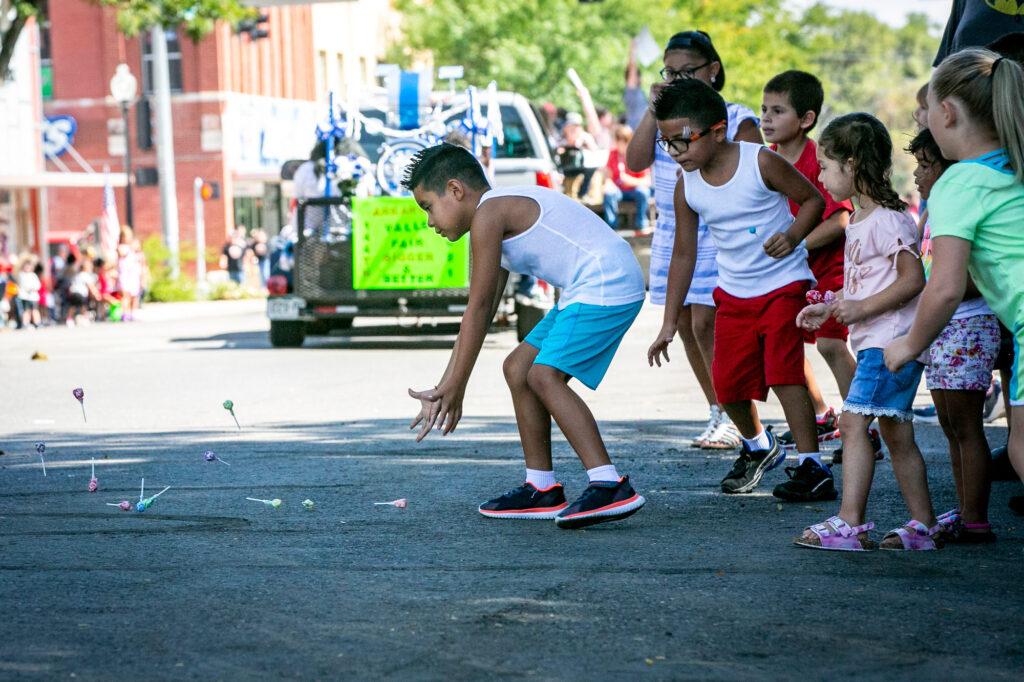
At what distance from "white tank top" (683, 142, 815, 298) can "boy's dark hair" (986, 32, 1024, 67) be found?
3.20 feet

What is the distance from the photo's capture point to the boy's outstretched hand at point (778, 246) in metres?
6.36

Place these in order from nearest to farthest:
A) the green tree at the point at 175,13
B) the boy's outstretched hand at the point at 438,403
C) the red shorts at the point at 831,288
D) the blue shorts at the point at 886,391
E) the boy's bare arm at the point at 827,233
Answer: the blue shorts at the point at 886,391
the boy's outstretched hand at the point at 438,403
the boy's bare arm at the point at 827,233
the red shorts at the point at 831,288
the green tree at the point at 175,13

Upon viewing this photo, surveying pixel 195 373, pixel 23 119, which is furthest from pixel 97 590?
pixel 23 119

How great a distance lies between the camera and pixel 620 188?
71.9 feet

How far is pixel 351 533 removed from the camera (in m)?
5.77

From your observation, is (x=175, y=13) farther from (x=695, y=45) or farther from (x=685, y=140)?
(x=685, y=140)

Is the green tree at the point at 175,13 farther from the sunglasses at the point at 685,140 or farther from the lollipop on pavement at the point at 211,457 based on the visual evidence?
the sunglasses at the point at 685,140

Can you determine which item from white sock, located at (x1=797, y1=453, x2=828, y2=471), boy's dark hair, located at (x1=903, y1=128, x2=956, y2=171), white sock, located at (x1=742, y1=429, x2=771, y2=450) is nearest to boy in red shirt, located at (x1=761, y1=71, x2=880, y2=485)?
white sock, located at (x1=742, y1=429, x2=771, y2=450)

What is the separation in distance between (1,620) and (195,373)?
9.41 m

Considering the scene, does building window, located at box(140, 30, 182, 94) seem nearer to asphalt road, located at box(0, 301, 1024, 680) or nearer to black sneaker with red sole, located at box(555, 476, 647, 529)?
asphalt road, located at box(0, 301, 1024, 680)

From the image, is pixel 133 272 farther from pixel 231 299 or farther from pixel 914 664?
pixel 914 664

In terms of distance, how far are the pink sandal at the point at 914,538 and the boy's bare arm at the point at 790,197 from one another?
4.63 ft

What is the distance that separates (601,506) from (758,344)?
1.14 m

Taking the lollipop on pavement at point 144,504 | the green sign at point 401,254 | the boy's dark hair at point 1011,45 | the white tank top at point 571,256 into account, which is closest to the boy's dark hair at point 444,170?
the white tank top at point 571,256
